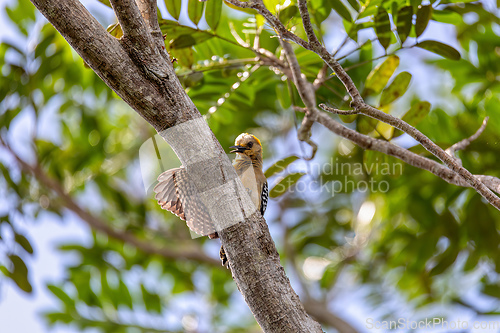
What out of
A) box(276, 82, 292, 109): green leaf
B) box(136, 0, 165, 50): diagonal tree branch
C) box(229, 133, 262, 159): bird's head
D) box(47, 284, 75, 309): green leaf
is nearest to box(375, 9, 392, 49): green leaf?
box(276, 82, 292, 109): green leaf

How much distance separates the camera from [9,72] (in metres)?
2.81

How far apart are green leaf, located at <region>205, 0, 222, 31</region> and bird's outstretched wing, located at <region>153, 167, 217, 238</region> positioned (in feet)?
2.45

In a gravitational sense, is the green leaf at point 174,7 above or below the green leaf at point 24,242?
above

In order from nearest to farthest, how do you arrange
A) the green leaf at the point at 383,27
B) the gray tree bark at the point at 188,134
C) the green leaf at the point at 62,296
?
the gray tree bark at the point at 188,134, the green leaf at the point at 383,27, the green leaf at the point at 62,296

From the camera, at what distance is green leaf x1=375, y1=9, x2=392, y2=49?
1.82 meters

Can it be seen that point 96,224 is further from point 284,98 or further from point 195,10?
point 195,10

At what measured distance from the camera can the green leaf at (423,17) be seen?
1.73 m

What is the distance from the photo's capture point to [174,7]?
1765 millimetres

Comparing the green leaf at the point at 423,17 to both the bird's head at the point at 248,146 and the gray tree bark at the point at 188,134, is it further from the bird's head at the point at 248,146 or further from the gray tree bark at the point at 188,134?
the gray tree bark at the point at 188,134

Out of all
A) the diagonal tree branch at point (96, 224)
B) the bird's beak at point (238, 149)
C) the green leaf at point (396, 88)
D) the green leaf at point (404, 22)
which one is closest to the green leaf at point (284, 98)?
the bird's beak at point (238, 149)

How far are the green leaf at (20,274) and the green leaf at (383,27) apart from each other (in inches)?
86.3

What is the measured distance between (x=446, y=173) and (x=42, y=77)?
2543 mm

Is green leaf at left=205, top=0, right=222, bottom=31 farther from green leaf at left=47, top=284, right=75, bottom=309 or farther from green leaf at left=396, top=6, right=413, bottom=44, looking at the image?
green leaf at left=47, top=284, right=75, bottom=309

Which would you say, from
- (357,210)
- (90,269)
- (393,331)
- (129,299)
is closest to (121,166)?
(90,269)
